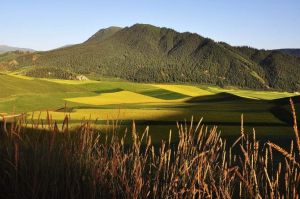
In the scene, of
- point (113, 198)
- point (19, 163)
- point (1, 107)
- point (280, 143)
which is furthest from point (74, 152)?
point (1, 107)

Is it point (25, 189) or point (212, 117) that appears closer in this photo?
point (25, 189)

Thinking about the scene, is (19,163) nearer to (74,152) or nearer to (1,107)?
(74,152)

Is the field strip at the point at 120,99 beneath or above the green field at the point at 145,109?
beneath

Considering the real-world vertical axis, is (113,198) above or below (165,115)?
above

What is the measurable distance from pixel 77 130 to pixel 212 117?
28329 mm

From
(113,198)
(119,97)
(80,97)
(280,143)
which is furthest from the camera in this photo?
(119,97)

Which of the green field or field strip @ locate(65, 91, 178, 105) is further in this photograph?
field strip @ locate(65, 91, 178, 105)

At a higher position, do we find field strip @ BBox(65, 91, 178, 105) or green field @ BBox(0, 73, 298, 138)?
green field @ BBox(0, 73, 298, 138)

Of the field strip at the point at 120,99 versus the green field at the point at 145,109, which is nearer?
the green field at the point at 145,109

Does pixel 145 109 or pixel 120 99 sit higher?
pixel 145 109

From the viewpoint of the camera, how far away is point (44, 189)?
529 centimetres

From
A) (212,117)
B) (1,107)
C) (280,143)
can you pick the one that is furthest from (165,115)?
(1,107)

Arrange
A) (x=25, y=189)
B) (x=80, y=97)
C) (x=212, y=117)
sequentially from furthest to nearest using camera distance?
1. (x=80, y=97)
2. (x=212, y=117)
3. (x=25, y=189)

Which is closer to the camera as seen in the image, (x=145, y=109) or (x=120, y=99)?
(x=145, y=109)
